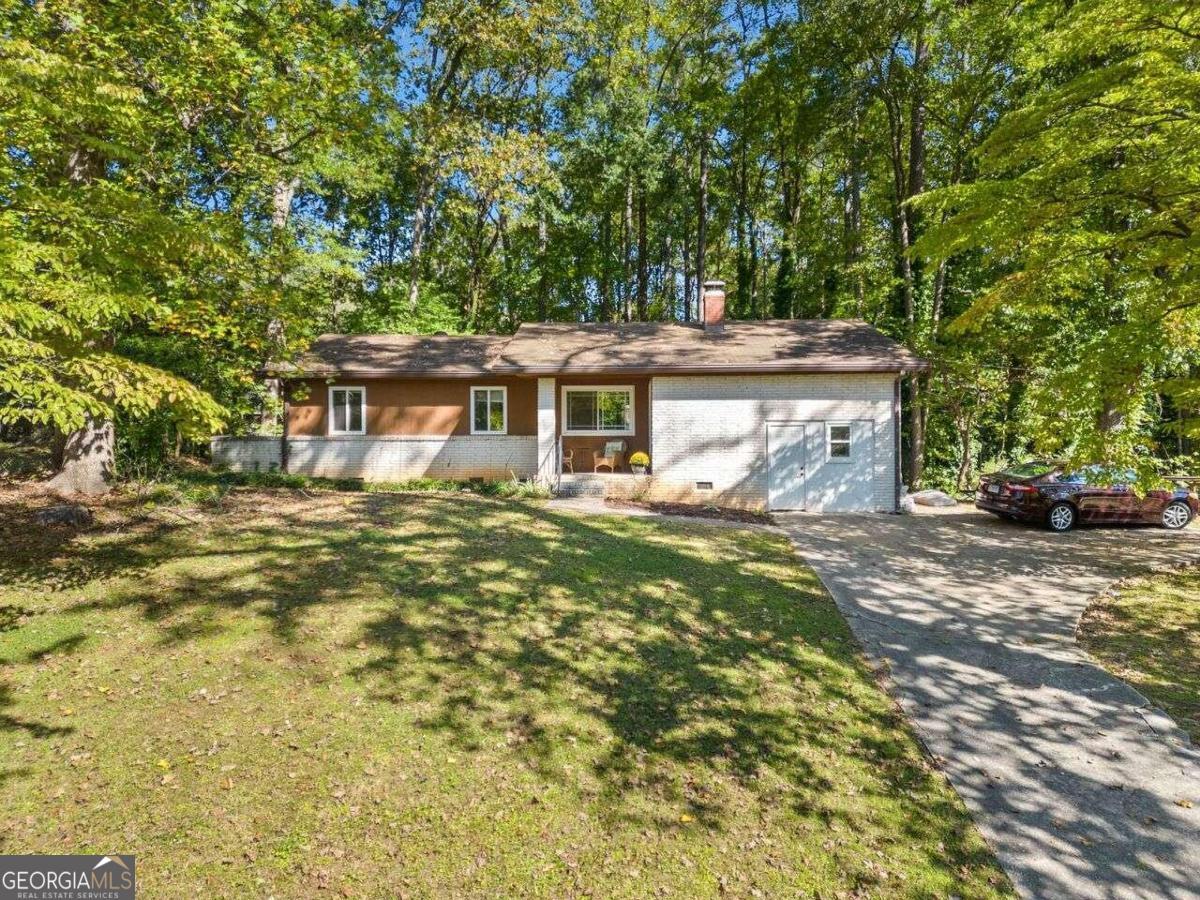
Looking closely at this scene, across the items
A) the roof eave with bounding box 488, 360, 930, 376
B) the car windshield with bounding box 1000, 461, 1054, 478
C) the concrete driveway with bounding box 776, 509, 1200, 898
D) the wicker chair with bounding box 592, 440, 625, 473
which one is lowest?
the concrete driveway with bounding box 776, 509, 1200, 898

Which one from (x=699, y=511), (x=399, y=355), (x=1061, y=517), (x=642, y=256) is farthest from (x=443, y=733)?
(x=642, y=256)

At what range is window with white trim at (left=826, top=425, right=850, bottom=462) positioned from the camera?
547 inches

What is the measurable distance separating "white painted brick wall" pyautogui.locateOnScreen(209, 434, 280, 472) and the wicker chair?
918cm

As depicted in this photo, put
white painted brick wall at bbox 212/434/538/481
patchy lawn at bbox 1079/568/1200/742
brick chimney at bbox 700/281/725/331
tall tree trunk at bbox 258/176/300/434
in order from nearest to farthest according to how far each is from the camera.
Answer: patchy lawn at bbox 1079/568/1200/742, tall tree trunk at bbox 258/176/300/434, white painted brick wall at bbox 212/434/538/481, brick chimney at bbox 700/281/725/331

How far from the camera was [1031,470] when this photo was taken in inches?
499

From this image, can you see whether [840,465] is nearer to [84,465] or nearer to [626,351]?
[626,351]

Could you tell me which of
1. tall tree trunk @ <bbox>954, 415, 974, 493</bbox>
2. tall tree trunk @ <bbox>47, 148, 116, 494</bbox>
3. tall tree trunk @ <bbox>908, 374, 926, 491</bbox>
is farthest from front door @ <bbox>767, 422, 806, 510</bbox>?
tall tree trunk @ <bbox>47, 148, 116, 494</bbox>

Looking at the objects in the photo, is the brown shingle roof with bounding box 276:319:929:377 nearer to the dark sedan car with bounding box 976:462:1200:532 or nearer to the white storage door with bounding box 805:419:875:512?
the white storage door with bounding box 805:419:875:512

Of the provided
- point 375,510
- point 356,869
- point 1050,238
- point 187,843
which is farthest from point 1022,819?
point 375,510

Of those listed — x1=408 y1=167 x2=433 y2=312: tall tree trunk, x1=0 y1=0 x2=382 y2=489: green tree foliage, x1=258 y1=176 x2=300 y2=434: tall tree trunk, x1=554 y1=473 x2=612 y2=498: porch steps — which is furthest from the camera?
x1=408 y1=167 x2=433 y2=312: tall tree trunk

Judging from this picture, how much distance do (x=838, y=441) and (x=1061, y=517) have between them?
4782mm

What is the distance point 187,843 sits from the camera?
3039 millimetres

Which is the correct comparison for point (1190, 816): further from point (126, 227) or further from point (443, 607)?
point (126, 227)

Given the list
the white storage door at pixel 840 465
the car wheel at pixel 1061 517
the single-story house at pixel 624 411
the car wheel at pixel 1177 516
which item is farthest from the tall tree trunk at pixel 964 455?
the white storage door at pixel 840 465
